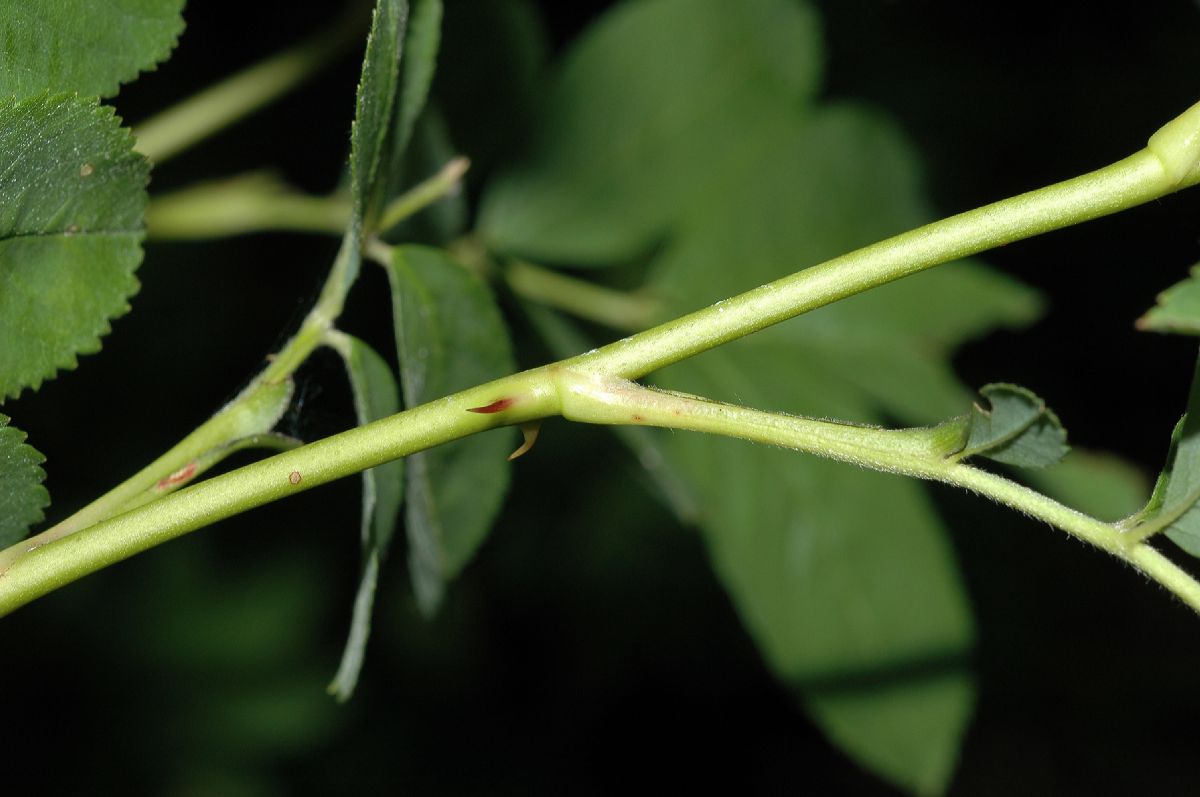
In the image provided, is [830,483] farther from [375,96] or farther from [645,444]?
[375,96]

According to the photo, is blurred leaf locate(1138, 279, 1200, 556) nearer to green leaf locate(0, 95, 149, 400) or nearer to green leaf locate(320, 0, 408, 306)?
green leaf locate(320, 0, 408, 306)

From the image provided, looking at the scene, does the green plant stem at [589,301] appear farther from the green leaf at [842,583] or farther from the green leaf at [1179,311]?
the green leaf at [1179,311]

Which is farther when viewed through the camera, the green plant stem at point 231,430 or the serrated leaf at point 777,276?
the serrated leaf at point 777,276

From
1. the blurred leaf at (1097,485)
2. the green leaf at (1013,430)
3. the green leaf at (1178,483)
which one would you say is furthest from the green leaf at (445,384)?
the blurred leaf at (1097,485)

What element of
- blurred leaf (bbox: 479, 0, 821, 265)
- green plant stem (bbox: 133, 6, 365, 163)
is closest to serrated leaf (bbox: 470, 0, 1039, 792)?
blurred leaf (bbox: 479, 0, 821, 265)

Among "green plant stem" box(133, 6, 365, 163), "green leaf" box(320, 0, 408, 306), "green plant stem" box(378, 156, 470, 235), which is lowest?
"green leaf" box(320, 0, 408, 306)
